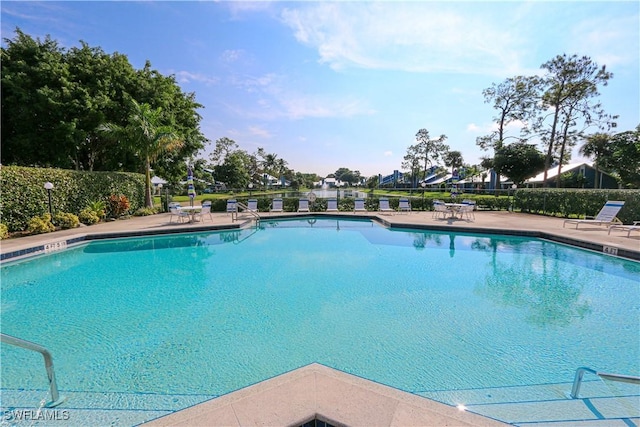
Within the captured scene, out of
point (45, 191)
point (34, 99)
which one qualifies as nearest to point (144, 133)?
point (34, 99)

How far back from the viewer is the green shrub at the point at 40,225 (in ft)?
33.3

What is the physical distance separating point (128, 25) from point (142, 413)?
12.5 m

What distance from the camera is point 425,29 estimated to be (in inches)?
347

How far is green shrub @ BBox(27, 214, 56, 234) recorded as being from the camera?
399 inches

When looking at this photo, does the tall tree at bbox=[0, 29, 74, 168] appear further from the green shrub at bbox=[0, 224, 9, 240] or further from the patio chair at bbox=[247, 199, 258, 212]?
the patio chair at bbox=[247, 199, 258, 212]

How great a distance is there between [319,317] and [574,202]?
15.4 meters

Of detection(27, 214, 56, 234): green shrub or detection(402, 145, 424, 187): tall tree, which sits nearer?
detection(27, 214, 56, 234): green shrub

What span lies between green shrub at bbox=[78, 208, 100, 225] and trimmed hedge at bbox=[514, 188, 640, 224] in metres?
20.9

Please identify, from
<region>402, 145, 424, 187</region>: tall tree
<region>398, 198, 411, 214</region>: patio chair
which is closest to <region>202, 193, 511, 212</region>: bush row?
<region>398, 198, 411, 214</region>: patio chair

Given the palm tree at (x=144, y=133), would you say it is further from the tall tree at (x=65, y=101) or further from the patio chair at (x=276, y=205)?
the patio chair at (x=276, y=205)

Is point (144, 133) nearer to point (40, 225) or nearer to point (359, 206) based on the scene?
point (40, 225)

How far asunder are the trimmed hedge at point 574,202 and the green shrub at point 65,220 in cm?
2117

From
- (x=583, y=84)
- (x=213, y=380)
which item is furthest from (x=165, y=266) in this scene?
(x=583, y=84)

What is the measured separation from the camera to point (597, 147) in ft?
102
